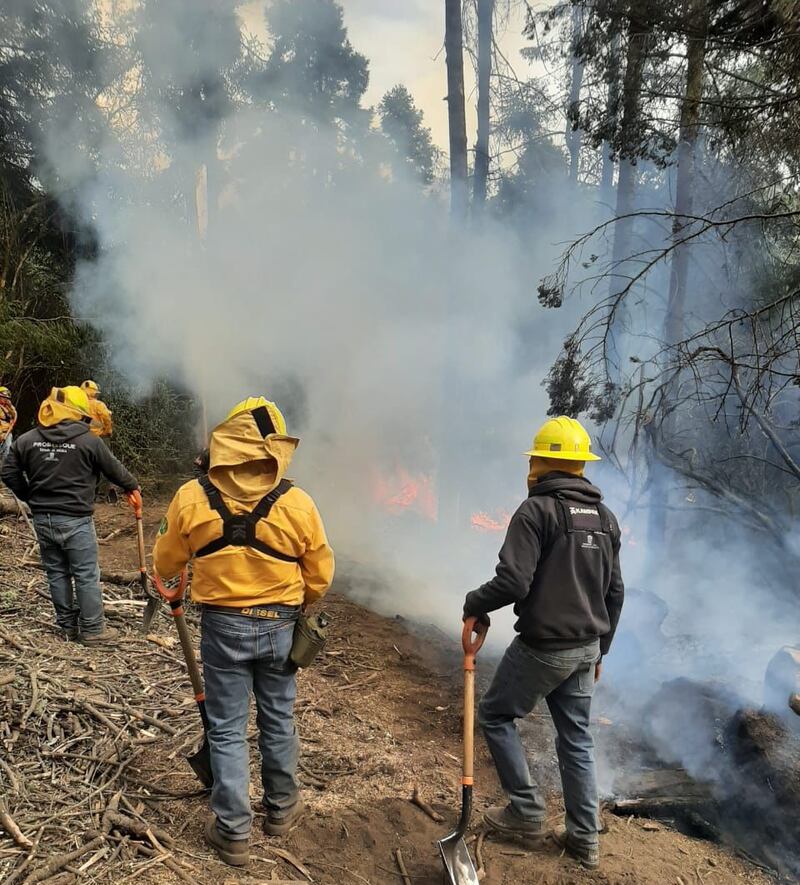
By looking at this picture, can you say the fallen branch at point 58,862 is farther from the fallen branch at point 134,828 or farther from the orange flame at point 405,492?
the orange flame at point 405,492

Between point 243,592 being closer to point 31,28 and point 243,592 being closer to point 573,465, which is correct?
point 573,465

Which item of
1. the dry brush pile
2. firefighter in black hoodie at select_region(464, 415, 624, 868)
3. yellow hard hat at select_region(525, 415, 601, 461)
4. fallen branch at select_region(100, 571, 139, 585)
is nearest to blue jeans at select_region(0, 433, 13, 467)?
fallen branch at select_region(100, 571, 139, 585)

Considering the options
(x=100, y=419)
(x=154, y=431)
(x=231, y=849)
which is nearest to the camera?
(x=231, y=849)

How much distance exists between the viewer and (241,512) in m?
2.64

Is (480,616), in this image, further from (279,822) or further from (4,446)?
(4,446)

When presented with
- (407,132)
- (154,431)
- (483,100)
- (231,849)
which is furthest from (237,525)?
(407,132)

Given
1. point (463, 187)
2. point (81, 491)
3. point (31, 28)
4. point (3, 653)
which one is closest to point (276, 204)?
point (463, 187)

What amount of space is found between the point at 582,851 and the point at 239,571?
1965 millimetres

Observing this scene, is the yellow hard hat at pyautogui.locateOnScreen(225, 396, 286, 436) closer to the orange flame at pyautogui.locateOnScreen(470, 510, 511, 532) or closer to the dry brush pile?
the dry brush pile

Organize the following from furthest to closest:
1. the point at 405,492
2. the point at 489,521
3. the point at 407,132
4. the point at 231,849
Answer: the point at 407,132, the point at 405,492, the point at 489,521, the point at 231,849

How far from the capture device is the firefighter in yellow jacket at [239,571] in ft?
8.59

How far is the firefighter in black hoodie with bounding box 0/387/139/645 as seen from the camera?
4.52m

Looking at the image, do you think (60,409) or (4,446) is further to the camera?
(4,446)

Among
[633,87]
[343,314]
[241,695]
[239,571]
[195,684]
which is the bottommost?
[195,684]
